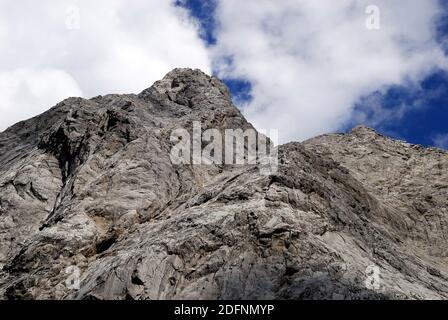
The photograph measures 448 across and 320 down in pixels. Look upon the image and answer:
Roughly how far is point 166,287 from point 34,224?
16979 mm

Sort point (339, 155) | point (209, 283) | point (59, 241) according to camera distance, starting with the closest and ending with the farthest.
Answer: point (209, 283) → point (59, 241) → point (339, 155)

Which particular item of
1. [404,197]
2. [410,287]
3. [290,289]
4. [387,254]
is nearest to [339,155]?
[404,197]

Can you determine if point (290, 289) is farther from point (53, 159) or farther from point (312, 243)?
point (53, 159)

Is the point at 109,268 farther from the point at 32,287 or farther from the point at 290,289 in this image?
the point at 290,289

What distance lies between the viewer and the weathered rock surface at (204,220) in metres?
26.3

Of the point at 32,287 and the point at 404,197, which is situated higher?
the point at 404,197

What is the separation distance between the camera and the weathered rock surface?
26.3 metres

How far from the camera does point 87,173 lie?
39.4m

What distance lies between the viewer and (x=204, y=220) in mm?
29406

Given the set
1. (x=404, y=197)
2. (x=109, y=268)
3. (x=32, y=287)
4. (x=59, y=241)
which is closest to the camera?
(x=109, y=268)

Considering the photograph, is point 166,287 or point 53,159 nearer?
point 166,287

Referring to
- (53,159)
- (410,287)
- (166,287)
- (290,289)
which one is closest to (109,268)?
(166,287)

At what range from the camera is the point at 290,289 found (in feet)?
82.2
